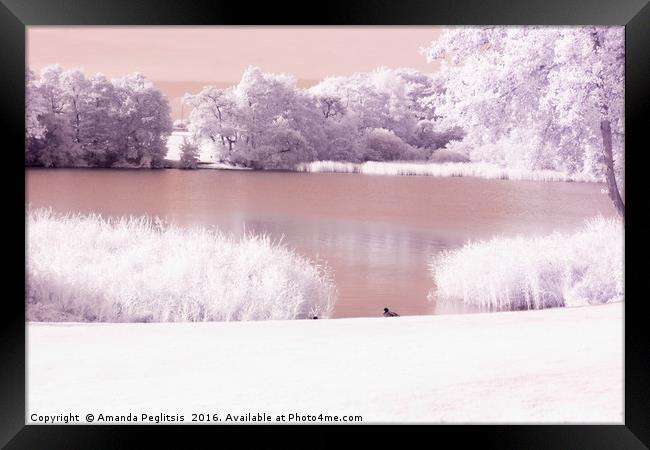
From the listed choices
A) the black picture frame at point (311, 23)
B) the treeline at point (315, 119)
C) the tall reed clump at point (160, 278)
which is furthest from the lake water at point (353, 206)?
the black picture frame at point (311, 23)

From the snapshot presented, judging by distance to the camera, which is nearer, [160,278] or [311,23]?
[311,23]

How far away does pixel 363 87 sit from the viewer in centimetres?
1059

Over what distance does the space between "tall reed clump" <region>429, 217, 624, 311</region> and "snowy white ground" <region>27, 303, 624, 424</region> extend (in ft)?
4.76

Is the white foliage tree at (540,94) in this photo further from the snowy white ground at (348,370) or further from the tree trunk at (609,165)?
the snowy white ground at (348,370)

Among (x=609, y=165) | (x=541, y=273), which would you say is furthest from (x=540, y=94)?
(x=541, y=273)

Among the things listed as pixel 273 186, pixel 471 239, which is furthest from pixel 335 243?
pixel 471 239

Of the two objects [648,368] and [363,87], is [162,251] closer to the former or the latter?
[363,87]

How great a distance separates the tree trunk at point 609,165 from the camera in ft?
29.9

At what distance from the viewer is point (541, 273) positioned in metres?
8.85

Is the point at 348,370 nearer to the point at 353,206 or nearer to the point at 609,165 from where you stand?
the point at 609,165

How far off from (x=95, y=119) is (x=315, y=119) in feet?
10.9

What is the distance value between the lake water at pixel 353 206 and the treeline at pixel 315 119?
0.37 meters

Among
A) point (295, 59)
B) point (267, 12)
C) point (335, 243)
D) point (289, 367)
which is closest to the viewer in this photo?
point (267, 12)

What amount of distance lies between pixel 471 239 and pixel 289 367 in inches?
244
